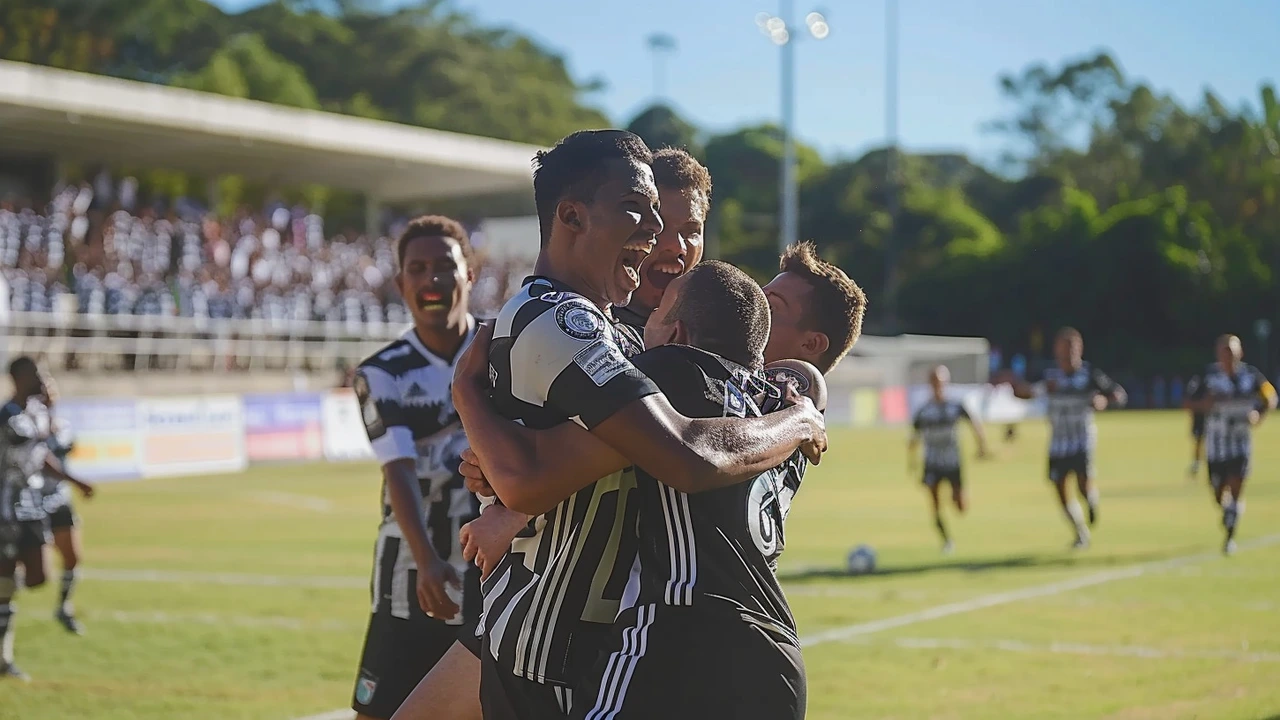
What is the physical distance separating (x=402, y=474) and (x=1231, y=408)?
14291 mm

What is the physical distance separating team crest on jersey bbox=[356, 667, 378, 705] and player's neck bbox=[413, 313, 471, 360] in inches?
50.6

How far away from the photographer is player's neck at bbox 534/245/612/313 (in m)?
3.59

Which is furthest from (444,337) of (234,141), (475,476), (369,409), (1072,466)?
(234,141)

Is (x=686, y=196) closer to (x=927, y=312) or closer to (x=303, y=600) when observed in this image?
(x=303, y=600)

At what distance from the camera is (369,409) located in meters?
5.80

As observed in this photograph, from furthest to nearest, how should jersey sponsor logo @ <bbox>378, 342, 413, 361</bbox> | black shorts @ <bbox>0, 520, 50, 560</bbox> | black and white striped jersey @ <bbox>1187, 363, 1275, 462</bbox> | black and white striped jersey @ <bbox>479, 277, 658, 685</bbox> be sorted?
black and white striped jersey @ <bbox>1187, 363, 1275, 462</bbox>, black shorts @ <bbox>0, 520, 50, 560</bbox>, jersey sponsor logo @ <bbox>378, 342, 413, 361</bbox>, black and white striped jersey @ <bbox>479, 277, 658, 685</bbox>

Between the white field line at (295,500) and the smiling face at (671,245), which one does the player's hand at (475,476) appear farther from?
the white field line at (295,500)

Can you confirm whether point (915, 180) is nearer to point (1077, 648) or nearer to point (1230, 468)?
point (1230, 468)

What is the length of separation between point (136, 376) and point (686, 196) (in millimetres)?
30386

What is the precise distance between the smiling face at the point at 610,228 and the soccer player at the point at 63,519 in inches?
346

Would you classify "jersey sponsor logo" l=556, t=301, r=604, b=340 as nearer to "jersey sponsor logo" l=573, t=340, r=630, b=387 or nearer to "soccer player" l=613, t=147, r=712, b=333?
"jersey sponsor logo" l=573, t=340, r=630, b=387

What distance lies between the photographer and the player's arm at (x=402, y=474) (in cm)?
525

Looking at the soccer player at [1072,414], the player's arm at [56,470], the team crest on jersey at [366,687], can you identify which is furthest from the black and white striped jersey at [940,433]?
the team crest on jersey at [366,687]

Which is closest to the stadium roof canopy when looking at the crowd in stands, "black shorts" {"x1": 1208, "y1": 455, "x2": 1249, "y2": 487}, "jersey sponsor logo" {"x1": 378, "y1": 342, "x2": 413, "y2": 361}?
the crowd in stands
